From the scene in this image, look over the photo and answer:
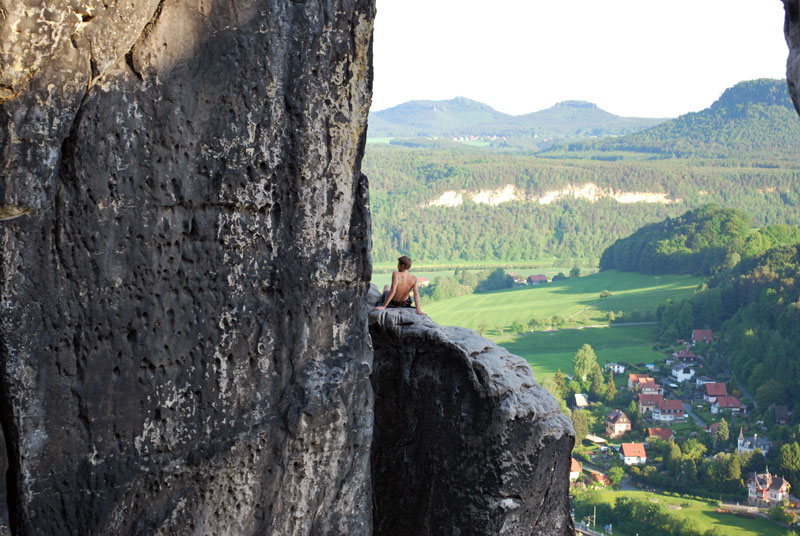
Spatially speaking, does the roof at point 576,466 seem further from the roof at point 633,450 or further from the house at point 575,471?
the roof at point 633,450

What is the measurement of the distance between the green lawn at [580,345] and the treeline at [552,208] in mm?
63468

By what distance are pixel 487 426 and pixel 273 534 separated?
7.89 ft

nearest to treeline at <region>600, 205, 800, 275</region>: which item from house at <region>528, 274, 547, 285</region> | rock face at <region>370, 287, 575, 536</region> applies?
house at <region>528, 274, 547, 285</region>

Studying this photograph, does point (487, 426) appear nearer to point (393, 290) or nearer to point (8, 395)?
point (393, 290)

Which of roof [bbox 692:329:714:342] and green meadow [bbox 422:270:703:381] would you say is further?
roof [bbox 692:329:714:342]

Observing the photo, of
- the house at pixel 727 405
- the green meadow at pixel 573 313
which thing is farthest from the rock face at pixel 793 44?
the green meadow at pixel 573 313

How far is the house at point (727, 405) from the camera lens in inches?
2918

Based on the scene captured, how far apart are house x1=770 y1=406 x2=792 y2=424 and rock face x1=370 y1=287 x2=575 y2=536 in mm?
68256

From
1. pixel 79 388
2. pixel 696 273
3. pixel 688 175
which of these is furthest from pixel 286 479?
pixel 688 175

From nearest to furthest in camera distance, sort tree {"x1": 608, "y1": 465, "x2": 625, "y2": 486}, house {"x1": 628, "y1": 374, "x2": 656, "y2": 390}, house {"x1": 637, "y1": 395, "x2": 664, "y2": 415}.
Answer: tree {"x1": 608, "y1": 465, "x2": 625, "y2": 486}, house {"x1": 637, "y1": 395, "x2": 664, "y2": 415}, house {"x1": 628, "y1": 374, "x2": 656, "y2": 390}

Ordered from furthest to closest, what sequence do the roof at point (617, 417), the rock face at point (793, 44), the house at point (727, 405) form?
the house at point (727, 405) < the roof at point (617, 417) < the rock face at point (793, 44)

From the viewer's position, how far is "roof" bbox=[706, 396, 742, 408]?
244ft

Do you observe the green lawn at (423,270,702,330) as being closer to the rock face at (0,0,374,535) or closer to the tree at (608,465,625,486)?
the tree at (608,465,625,486)

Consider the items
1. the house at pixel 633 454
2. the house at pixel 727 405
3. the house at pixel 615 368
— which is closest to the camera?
the house at pixel 633 454
